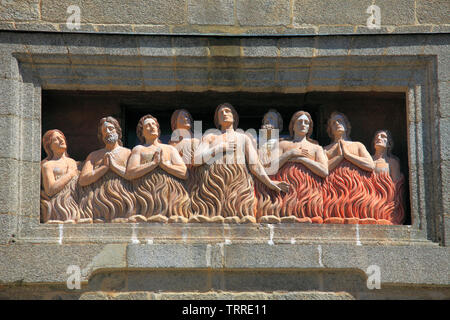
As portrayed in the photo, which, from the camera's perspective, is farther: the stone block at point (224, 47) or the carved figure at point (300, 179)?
the stone block at point (224, 47)

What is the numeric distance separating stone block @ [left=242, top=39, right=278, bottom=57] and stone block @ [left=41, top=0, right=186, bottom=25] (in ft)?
1.91

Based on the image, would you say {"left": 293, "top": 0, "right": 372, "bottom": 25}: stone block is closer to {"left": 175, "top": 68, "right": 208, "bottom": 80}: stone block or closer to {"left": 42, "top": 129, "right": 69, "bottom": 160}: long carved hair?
{"left": 175, "top": 68, "right": 208, "bottom": 80}: stone block

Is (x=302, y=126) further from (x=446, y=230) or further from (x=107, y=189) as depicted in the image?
(x=107, y=189)

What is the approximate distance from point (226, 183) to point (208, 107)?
105 cm

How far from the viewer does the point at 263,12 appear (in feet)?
29.2

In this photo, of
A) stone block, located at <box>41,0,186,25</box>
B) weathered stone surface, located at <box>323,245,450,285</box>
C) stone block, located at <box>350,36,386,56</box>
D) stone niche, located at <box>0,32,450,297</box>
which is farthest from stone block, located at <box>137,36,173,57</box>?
weathered stone surface, located at <box>323,245,450,285</box>

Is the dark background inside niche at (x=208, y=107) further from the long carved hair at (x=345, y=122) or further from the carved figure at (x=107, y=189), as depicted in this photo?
the carved figure at (x=107, y=189)

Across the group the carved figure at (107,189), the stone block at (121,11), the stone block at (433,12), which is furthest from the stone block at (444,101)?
the carved figure at (107,189)

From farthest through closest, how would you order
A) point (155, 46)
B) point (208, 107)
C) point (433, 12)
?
point (208, 107) < point (433, 12) < point (155, 46)

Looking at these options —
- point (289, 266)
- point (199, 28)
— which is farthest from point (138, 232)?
point (199, 28)

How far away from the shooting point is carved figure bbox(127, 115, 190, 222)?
857cm

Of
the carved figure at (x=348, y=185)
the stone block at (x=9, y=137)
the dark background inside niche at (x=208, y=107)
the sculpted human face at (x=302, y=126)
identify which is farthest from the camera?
the dark background inside niche at (x=208, y=107)

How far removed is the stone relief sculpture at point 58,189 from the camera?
8609 millimetres

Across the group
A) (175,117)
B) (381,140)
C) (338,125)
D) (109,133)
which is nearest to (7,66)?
(109,133)
